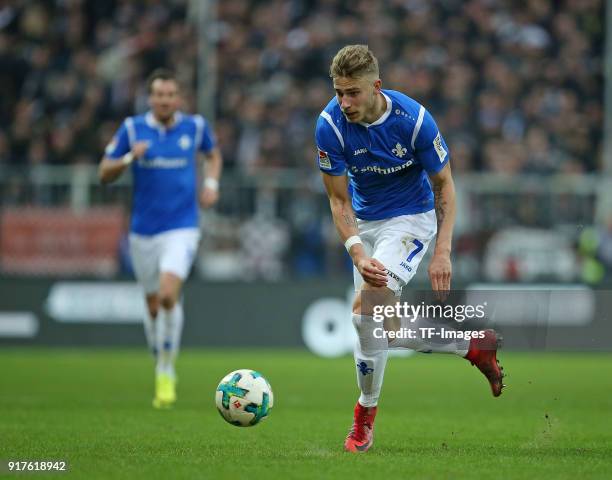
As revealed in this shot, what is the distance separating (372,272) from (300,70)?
1463 cm

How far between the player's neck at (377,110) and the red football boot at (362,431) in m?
1.80

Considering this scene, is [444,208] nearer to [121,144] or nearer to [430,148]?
[430,148]

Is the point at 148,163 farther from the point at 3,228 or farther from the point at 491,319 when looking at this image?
the point at 3,228

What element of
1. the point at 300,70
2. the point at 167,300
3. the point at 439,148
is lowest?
the point at 167,300

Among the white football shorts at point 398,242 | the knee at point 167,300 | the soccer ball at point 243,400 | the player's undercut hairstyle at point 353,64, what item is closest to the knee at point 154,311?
the knee at point 167,300

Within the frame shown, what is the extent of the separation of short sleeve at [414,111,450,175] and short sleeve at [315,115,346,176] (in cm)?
48

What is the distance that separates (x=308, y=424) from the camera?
28.9 ft

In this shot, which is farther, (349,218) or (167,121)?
(167,121)

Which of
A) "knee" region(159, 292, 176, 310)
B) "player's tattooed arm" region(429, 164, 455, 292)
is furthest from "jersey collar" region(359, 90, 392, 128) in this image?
"knee" region(159, 292, 176, 310)

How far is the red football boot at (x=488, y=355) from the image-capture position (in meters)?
7.27

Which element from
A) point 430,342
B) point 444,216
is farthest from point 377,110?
point 430,342

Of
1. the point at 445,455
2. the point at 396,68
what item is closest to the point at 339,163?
the point at 445,455

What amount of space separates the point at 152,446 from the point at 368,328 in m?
1.55

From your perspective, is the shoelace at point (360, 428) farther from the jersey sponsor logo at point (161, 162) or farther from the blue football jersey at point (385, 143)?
the jersey sponsor logo at point (161, 162)
